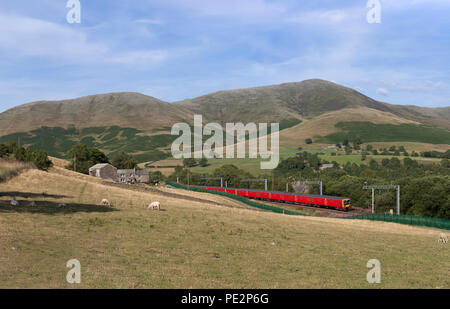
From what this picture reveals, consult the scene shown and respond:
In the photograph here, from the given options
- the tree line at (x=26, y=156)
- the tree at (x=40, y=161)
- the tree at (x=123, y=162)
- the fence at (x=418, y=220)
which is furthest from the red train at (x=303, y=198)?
the tree line at (x=26, y=156)

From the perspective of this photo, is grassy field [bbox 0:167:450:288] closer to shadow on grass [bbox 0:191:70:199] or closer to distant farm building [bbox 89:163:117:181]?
shadow on grass [bbox 0:191:70:199]

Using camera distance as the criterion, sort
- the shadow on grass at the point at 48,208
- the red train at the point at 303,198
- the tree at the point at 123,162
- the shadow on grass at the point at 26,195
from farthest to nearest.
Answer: the tree at the point at 123,162 < the red train at the point at 303,198 < the shadow on grass at the point at 26,195 < the shadow on grass at the point at 48,208

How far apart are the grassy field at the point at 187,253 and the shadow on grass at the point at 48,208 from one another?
0.08 m

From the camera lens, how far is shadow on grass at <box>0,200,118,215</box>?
31.0 metres

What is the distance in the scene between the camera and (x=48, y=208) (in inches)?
1321

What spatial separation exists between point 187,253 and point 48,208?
1667 centimetres

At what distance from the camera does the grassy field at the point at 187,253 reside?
1742 cm

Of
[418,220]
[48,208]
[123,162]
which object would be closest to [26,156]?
[123,162]

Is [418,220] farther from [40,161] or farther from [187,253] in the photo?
[40,161]

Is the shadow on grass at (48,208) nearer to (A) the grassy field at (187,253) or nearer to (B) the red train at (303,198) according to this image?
(A) the grassy field at (187,253)

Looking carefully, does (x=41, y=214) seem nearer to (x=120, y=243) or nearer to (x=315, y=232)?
(x=120, y=243)

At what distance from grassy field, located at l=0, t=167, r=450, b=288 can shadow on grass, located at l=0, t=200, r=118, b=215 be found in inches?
3.2
